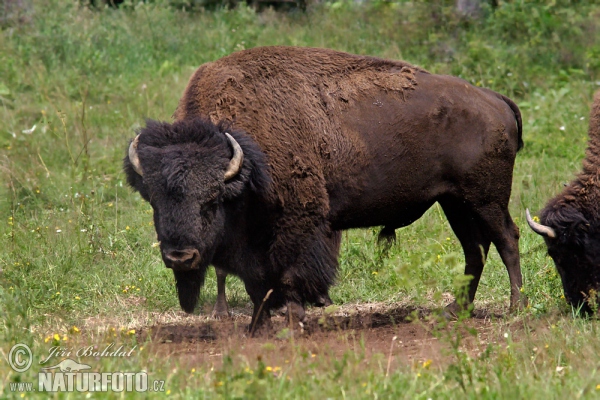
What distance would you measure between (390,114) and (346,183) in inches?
24.6

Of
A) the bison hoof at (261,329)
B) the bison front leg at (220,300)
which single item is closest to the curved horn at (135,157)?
the bison hoof at (261,329)

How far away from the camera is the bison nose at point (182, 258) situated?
205 inches

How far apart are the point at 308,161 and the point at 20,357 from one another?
94.8 inches

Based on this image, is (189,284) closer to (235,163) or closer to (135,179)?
(135,179)

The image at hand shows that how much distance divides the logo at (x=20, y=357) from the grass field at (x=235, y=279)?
2.6 inches

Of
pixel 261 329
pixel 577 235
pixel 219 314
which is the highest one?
pixel 577 235

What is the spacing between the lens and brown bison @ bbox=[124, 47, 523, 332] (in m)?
5.47

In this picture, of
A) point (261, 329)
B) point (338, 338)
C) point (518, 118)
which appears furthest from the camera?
point (518, 118)

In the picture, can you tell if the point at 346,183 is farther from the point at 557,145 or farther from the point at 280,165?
the point at 557,145

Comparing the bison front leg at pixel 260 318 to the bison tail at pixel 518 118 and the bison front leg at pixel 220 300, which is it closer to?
the bison front leg at pixel 220 300

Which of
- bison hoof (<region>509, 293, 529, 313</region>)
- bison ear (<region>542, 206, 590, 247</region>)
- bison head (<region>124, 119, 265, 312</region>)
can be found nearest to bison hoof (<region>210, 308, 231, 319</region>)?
bison head (<region>124, 119, 265, 312</region>)

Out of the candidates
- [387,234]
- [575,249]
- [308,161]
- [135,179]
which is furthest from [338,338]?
[575,249]

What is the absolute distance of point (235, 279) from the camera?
7637mm

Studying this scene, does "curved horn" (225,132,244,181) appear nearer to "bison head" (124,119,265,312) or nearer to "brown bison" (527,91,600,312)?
"bison head" (124,119,265,312)
